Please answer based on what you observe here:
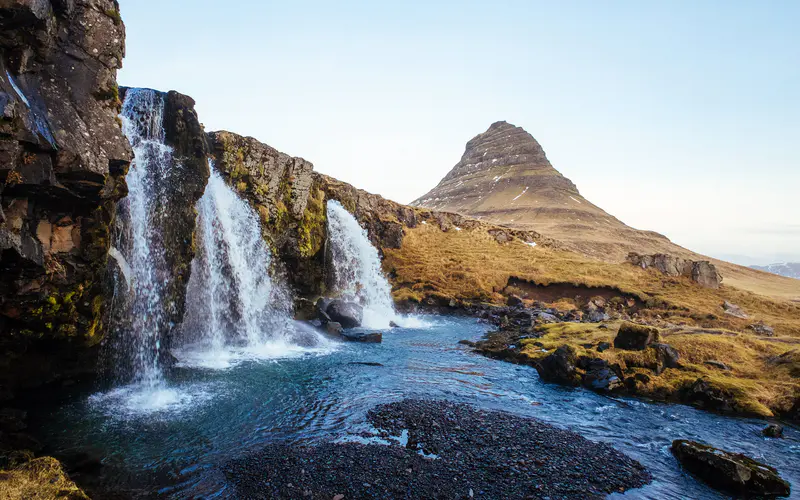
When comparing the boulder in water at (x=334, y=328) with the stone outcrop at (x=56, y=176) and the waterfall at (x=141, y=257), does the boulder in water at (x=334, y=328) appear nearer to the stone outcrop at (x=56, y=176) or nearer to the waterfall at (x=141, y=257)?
the waterfall at (x=141, y=257)

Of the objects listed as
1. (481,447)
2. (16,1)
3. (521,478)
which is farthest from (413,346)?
(16,1)

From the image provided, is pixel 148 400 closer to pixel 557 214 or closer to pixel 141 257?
pixel 141 257

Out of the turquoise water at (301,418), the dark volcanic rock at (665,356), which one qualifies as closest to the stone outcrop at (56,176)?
the turquoise water at (301,418)

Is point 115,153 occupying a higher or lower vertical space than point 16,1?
lower

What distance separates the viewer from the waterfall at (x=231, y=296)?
27.0 meters

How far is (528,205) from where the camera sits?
537 feet

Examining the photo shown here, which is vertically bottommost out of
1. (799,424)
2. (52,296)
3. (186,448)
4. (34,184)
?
(186,448)

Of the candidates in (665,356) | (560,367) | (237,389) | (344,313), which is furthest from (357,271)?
(665,356)

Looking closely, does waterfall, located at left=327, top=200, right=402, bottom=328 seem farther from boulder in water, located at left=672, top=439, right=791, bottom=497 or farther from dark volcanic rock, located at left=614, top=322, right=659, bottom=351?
boulder in water, located at left=672, top=439, right=791, bottom=497

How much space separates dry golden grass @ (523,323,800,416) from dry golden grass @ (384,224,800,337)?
16894 mm

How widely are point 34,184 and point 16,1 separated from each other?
5668 millimetres

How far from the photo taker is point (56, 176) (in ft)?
48.1

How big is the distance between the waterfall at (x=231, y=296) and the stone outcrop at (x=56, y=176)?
8.10 meters

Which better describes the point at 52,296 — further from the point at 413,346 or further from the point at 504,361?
the point at 504,361
